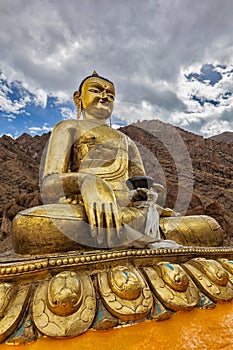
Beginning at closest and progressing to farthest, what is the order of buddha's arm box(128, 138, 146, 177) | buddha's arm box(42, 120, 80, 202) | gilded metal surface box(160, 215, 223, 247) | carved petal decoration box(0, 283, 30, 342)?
1. carved petal decoration box(0, 283, 30, 342)
2. buddha's arm box(42, 120, 80, 202)
3. gilded metal surface box(160, 215, 223, 247)
4. buddha's arm box(128, 138, 146, 177)

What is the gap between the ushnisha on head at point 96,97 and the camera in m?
2.63

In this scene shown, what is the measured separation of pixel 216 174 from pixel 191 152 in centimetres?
412

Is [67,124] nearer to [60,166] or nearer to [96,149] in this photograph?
[96,149]

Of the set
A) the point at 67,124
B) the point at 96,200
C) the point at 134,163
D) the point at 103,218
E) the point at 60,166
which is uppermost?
the point at 67,124

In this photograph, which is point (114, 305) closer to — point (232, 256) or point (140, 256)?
point (140, 256)

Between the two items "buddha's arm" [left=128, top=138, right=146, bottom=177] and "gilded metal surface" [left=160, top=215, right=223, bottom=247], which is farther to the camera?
"buddha's arm" [left=128, top=138, right=146, bottom=177]

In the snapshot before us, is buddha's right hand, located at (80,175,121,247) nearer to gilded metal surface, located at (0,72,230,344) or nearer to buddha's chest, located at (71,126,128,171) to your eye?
gilded metal surface, located at (0,72,230,344)

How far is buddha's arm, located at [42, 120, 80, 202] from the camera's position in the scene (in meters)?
1.80

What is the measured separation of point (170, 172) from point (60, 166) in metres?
14.4

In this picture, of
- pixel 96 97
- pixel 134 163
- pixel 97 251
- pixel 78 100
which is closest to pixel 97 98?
pixel 96 97

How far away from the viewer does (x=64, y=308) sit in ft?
2.74

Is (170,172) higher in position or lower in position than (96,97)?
higher

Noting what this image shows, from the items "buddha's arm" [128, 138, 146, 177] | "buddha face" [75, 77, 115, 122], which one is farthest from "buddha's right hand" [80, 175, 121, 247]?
"buddha face" [75, 77, 115, 122]

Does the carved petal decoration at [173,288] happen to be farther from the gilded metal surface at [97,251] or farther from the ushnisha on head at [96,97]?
the ushnisha on head at [96,97]
